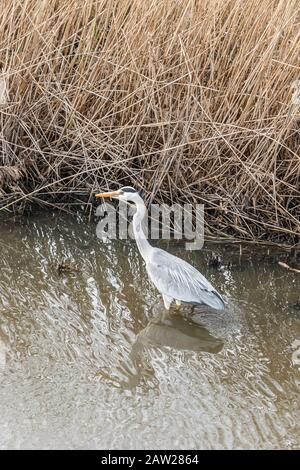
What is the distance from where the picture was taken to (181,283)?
4438 mm

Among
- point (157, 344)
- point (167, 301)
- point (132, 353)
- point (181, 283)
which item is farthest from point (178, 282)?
point (132, 353)

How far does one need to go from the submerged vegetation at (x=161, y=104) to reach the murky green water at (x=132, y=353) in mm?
420

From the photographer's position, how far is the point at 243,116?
5.12 metres

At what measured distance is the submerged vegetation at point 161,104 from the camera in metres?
5.08

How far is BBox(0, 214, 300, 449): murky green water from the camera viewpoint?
3430 mm

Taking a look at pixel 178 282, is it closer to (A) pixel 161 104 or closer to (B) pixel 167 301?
(B) pixel 167 301

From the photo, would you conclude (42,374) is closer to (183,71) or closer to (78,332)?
(78,332)

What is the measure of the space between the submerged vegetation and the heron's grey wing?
0.78m

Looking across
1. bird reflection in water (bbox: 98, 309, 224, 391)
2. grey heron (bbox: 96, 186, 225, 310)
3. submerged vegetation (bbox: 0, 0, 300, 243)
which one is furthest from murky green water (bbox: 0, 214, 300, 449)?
submerged vegetation (bbox: 0, 0, 300, 243)

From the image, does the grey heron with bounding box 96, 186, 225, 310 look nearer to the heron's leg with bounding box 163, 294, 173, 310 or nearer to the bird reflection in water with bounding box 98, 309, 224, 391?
the heron's leg with bounding box 163, 294, 173, 310

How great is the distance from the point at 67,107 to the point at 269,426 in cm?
284

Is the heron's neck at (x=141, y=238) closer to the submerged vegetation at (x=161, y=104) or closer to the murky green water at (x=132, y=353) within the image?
the murky green water at (x=132, y=353)

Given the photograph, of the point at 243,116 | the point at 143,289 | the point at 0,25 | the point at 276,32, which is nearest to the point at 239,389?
the point at 143,289

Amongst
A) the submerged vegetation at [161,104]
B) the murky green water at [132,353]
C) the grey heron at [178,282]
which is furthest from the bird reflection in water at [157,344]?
the submerged vegetation at [161,104]
